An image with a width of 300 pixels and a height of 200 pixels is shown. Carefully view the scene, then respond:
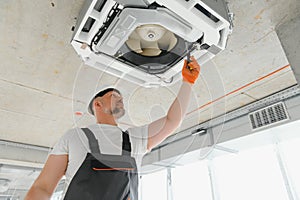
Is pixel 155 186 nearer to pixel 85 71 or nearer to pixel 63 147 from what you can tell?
pixel 63 147

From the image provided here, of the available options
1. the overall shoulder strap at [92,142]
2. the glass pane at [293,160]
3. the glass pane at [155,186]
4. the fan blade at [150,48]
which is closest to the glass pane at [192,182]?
the glass pane at [155,186]

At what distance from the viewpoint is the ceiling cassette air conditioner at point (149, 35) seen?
859 mm

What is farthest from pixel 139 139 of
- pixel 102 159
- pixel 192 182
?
pixel 192 182

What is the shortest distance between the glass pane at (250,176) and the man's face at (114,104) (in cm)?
203

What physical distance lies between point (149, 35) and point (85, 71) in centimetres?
30

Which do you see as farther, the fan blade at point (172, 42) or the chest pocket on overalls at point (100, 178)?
the fan blade at point (172, 42)

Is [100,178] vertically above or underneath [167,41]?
underneath

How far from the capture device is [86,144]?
0.86m

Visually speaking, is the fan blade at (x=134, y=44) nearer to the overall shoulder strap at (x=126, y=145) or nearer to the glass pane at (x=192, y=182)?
the overall shoulder strap at (x=126, y=145)

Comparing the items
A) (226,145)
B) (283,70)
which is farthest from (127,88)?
(226,145)

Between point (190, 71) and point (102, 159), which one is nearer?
point (102, 159)

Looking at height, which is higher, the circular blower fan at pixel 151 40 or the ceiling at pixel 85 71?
the ceiling at pixel 85 71

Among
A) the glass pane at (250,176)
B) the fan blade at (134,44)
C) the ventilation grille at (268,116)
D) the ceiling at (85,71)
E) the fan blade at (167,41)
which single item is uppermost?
the ceiling at (85,71)

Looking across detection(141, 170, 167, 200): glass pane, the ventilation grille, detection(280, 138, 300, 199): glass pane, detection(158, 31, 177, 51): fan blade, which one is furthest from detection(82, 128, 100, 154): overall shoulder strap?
detection(141, 170, 167, 200): glass pane
